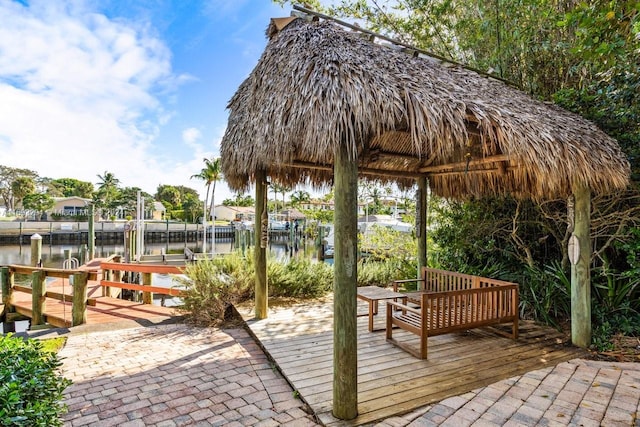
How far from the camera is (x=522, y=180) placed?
4.44 m

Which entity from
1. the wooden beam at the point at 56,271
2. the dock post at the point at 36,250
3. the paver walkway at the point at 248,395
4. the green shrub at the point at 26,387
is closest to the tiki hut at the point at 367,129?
the paver walkway at the point at 248,395

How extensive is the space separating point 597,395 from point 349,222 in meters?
2.38

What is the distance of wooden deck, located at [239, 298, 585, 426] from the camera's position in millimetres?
2468

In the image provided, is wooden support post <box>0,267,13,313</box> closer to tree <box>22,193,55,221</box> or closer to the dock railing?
the dock railing

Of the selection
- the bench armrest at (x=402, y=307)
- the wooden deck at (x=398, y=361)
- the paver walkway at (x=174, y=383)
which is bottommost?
the paver walkway at (x=174, y=383)

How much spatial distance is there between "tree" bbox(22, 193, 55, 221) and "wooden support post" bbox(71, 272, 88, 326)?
40.9m

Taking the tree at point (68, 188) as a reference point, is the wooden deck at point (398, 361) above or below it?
below

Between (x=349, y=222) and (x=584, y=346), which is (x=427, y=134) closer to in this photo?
(x=349, y=222)

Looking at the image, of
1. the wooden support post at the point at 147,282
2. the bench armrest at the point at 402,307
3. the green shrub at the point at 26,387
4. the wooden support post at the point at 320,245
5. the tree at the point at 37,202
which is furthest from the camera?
the tree at the point at 37,202

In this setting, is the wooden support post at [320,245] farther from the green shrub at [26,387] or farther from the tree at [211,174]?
the green shrub at [26,387]

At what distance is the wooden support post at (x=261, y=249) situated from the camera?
4391mm

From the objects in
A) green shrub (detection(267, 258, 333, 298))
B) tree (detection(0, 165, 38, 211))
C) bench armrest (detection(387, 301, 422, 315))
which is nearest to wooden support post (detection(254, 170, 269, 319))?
green shrub (detection(267, 258, 333, 298))

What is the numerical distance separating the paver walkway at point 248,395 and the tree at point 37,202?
1667 inches

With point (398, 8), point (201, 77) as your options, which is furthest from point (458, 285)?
point (201, 77)
